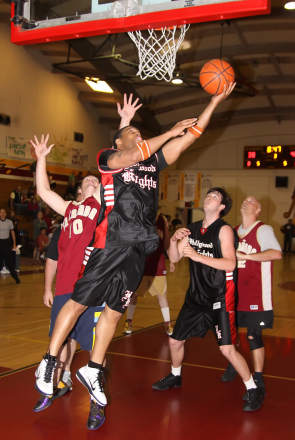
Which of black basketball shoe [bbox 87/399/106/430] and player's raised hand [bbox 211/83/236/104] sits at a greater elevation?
player's raised hand [bbox 211/83/236/104]

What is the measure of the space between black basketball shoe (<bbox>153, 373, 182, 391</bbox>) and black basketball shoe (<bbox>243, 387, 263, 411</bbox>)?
2.33ft

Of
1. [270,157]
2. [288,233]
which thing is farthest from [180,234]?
[270,157]

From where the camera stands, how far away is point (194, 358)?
5.26 metres

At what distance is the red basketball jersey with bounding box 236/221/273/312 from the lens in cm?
430

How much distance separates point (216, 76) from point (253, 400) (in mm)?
2884

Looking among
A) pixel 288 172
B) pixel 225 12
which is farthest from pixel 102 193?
pixel 288 172

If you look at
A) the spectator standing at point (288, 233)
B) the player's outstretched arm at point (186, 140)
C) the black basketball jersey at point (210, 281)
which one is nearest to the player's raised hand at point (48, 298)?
the black basketball jersey at point (210, 281)

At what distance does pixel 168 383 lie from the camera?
418 cm

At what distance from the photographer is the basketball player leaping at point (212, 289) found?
12.4 feet

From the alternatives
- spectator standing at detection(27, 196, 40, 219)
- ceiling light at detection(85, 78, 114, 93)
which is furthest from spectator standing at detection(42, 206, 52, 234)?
ceiling light at detection(85, 78, 114, 93)

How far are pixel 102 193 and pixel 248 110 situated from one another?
21071mm

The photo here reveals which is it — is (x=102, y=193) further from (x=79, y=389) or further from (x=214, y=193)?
(x=79, y=389)

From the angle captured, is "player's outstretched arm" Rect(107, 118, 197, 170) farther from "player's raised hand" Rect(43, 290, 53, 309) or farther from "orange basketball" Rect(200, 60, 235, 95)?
"player's raised hand" Rect(43, 290, 53, 309)

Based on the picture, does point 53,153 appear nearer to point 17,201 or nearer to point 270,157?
point 17,201
